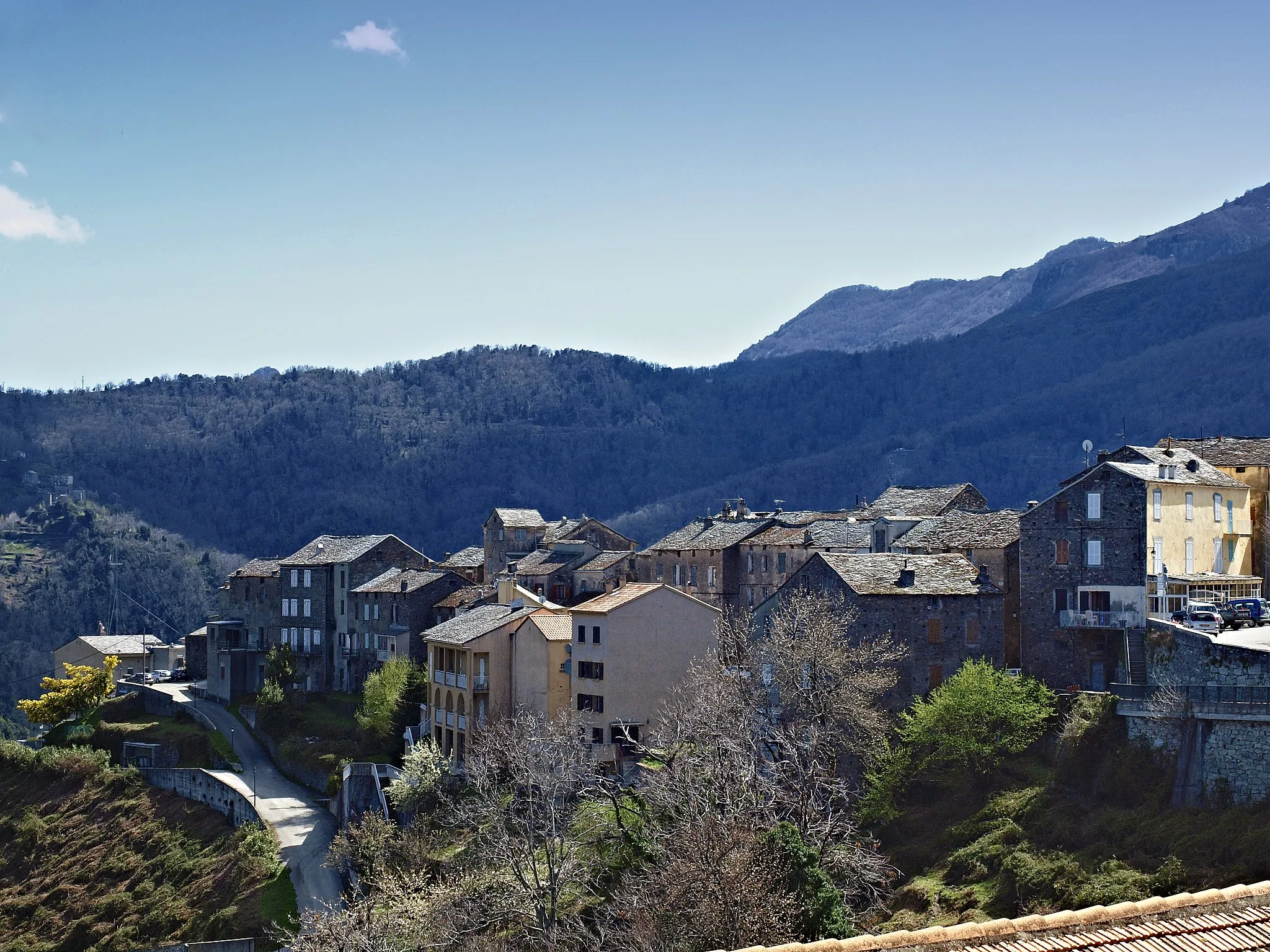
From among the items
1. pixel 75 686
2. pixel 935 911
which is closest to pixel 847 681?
pixel 935 911

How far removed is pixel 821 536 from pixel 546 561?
20908 mm

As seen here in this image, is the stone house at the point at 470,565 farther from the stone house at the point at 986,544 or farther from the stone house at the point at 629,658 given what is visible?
the stone house at the point at 986,544

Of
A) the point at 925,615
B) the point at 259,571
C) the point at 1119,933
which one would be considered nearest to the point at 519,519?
the point at 259,571

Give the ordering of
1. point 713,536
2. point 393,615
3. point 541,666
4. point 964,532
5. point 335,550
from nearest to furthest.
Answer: point 964,532 → point 541,666 → point 713,536 → point 393,615 → point 335,550

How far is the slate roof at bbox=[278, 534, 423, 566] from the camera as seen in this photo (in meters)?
114

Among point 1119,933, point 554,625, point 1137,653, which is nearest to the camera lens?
point 1119,933

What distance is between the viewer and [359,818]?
78.9 metres

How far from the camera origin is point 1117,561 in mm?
63438

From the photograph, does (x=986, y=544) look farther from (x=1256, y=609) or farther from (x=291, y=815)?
(x=291, y=815)

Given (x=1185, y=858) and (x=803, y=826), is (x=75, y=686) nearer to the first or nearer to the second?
(x=803, y=826)

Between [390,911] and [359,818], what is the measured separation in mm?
22058

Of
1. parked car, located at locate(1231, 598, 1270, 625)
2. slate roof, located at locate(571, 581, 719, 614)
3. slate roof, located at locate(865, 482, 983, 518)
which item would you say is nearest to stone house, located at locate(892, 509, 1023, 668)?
slate roof, located at locate(865, 482, 983, 518)

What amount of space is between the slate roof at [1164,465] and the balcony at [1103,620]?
5.65 m

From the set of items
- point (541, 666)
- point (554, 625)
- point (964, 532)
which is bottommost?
point (541, 666)
